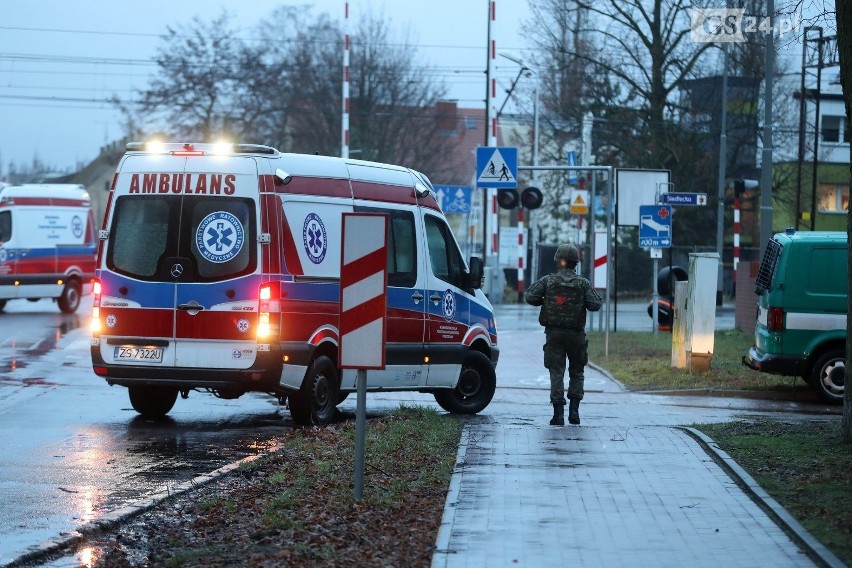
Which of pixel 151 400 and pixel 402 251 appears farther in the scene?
pixel 402 251

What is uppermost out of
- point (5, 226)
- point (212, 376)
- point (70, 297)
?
point (5, 226)

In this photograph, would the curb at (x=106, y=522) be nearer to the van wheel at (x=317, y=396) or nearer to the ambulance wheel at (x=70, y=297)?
the van wheel at (x=317, y=396)

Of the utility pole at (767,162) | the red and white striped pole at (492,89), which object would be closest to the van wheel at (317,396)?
the utility pole at (767,162)

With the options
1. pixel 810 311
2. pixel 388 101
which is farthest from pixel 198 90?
pixel 810 311

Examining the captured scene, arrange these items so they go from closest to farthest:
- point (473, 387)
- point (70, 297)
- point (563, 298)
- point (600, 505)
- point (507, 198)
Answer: point (600, 505) < point (563, 298) < point (473, 387) < point (507, 198) < point (70, 297)

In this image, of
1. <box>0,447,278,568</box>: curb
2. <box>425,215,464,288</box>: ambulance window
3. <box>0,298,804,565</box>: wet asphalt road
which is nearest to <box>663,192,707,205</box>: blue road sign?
<box>0,298,804,565</box>: wet asphalt road

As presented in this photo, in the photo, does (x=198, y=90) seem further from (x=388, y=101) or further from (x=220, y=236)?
(x=220, y=236)

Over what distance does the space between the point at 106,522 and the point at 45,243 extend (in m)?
25.2

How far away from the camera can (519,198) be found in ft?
104

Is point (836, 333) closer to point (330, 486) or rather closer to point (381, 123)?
point (330, 486)

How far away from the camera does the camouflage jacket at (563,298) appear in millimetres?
13203

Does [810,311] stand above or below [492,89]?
below

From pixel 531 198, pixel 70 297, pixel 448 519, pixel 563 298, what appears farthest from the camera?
pixel 70 297

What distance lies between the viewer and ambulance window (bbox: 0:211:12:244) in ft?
103
